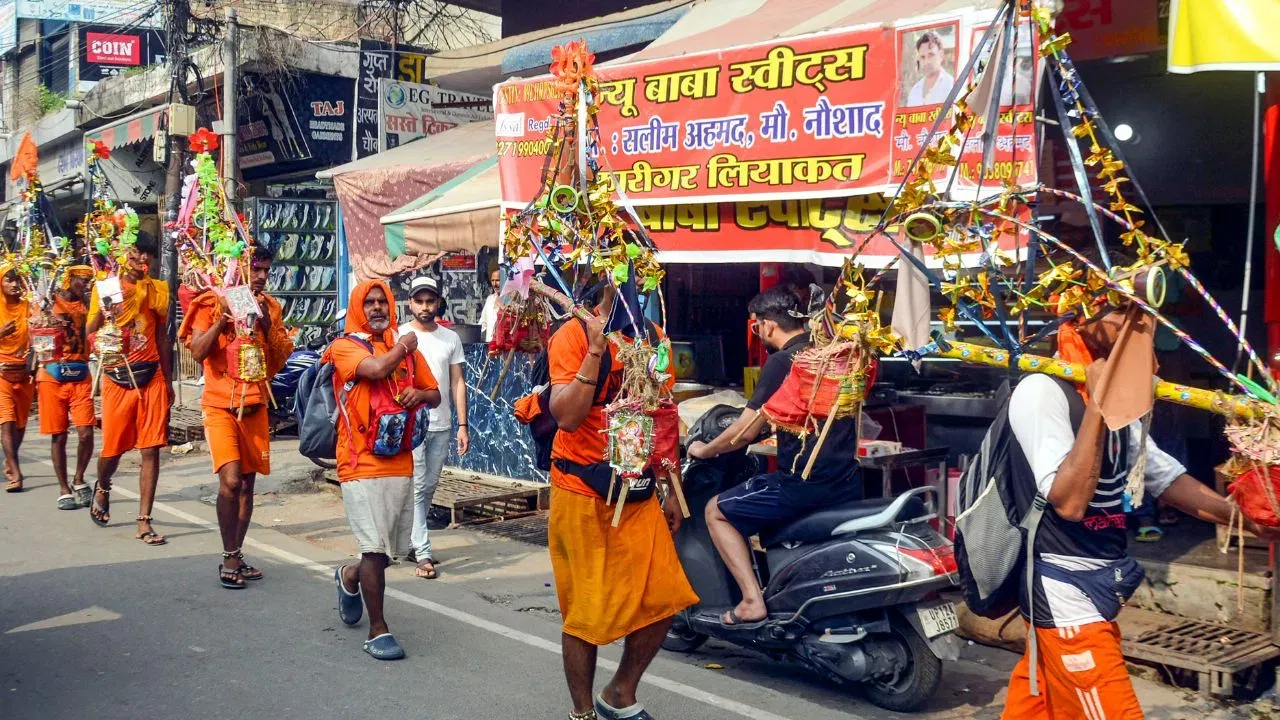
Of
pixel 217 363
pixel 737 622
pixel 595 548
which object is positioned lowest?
pixel 737 622

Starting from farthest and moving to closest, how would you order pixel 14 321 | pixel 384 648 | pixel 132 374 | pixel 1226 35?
pixel 14 321
pixel 132 374
pixel 384 648
pixel 1226 35

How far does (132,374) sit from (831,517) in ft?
17.3

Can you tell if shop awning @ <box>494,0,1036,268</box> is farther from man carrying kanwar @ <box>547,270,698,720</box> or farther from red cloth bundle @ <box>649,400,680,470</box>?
man carrying kanwar @ <box>547,270,698,720</box>

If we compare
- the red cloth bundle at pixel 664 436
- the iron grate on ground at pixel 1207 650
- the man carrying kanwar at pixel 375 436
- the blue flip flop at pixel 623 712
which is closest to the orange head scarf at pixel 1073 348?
the red cloth bundle at pixel 664 436

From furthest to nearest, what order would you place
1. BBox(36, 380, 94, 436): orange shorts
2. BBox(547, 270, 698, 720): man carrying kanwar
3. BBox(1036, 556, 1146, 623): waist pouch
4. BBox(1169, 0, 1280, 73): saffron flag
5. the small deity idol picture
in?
BBox(36, 380, 94, 436): orange shorts, the small deity idol picture, BBox(1169, 0, 1280, 73): saffron flag, BBox(547, 270, 698, 720): man carrying kanwar, BBox(1036, 556, 1146, 623): waist pouch

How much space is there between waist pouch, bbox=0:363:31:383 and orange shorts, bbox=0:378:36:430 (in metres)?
0.03

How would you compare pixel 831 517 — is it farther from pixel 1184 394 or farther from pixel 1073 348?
pixel 1184 394

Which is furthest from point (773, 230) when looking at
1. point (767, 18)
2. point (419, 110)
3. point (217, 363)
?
point (419, 110)

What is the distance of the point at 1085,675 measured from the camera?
3.26 meters

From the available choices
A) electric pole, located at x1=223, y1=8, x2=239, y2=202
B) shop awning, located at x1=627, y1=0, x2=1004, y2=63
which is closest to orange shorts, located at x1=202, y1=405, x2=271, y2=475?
shop awning, located at x1=627, y1=0, x2=1004, y2=63

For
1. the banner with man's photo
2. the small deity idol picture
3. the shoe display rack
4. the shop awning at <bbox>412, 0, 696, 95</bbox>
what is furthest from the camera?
the shoe display rack

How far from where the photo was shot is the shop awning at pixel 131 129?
57.3ft

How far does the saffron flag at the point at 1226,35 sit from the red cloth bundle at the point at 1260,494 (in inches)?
87.5

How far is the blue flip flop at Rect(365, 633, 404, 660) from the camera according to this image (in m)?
5.51
